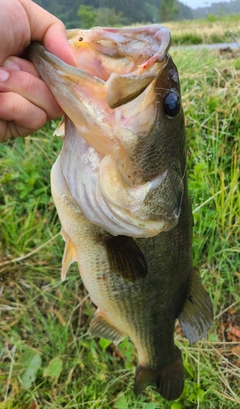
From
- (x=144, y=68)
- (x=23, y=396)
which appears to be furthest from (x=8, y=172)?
(x=144, y=68)

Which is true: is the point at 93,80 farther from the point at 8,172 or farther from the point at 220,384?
the point at 8,172

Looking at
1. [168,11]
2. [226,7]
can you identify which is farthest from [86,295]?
[168,11]

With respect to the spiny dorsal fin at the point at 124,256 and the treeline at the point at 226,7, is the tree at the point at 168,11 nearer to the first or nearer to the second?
the treeline at the point at 226,7

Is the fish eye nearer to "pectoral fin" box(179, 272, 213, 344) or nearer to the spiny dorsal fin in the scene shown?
the spiny dorsal fin

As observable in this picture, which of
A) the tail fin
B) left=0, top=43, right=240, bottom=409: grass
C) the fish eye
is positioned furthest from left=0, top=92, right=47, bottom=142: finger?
left=0, top=43, right=240, bottom=409: grass

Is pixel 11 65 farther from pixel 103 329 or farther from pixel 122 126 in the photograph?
pixel 103 329
